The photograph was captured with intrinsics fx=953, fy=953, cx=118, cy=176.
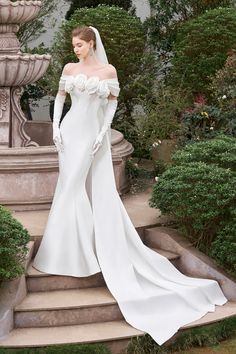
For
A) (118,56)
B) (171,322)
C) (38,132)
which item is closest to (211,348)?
(171,322)

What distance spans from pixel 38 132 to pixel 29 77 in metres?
1.40

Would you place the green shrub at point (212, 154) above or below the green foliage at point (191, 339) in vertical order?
above

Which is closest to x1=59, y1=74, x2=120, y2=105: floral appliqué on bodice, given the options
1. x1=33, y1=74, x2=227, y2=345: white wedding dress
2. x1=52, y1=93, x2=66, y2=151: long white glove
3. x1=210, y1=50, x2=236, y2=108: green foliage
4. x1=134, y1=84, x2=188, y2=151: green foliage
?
x1=33, y1=74, x2=227, y2=345: white wedding dress

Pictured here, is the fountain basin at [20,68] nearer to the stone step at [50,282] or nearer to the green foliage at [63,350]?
the stone step at [50,282]

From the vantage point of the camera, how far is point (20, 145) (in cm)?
1019

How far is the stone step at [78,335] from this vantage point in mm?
7258

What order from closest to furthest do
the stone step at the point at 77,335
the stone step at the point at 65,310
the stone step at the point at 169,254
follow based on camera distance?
the stone step at the point at 77,335, the stone step at the point at 65,310, the stone step at the point at 169,254

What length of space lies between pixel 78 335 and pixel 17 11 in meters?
3.80

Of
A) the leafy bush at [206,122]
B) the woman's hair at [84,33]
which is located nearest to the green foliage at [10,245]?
the woman's hair at [84,33]

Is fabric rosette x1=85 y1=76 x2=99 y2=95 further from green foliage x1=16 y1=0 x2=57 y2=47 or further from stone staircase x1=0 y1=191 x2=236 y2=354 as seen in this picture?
green foliage x1=16 y1=0 x2=57 y2=47

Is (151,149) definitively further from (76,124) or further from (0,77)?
(76,124)

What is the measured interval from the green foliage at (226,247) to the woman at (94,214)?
1.02ft

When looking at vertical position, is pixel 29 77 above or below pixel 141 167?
above

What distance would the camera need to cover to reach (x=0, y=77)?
9.70 m
